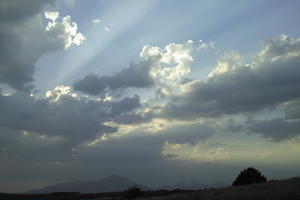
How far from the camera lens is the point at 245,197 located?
1254 inches

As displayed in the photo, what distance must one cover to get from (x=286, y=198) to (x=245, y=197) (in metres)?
5.13

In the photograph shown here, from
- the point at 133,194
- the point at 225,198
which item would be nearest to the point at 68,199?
the point at 133,194

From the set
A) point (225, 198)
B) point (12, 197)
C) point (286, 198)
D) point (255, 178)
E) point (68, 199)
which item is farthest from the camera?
point (12, 197)

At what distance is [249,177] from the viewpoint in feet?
218

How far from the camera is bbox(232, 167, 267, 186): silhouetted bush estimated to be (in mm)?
65319

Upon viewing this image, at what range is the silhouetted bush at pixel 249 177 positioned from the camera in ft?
214

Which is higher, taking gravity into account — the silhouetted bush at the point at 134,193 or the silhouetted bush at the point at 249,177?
the silhouetted bush at the point at 249,177

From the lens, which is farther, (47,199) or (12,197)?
(12,197)

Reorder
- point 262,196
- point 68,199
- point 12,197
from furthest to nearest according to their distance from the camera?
1. point 12,197
2. point 68,199
3. point 262,196

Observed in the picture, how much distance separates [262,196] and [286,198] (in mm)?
3262

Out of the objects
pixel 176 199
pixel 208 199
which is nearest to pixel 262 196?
pixel 208 199

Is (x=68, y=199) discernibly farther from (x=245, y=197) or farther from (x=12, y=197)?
(x=245, y=197)

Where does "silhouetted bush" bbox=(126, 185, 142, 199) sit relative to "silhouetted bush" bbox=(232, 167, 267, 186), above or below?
below

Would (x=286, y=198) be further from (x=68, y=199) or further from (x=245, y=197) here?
(x=68, y=199)
